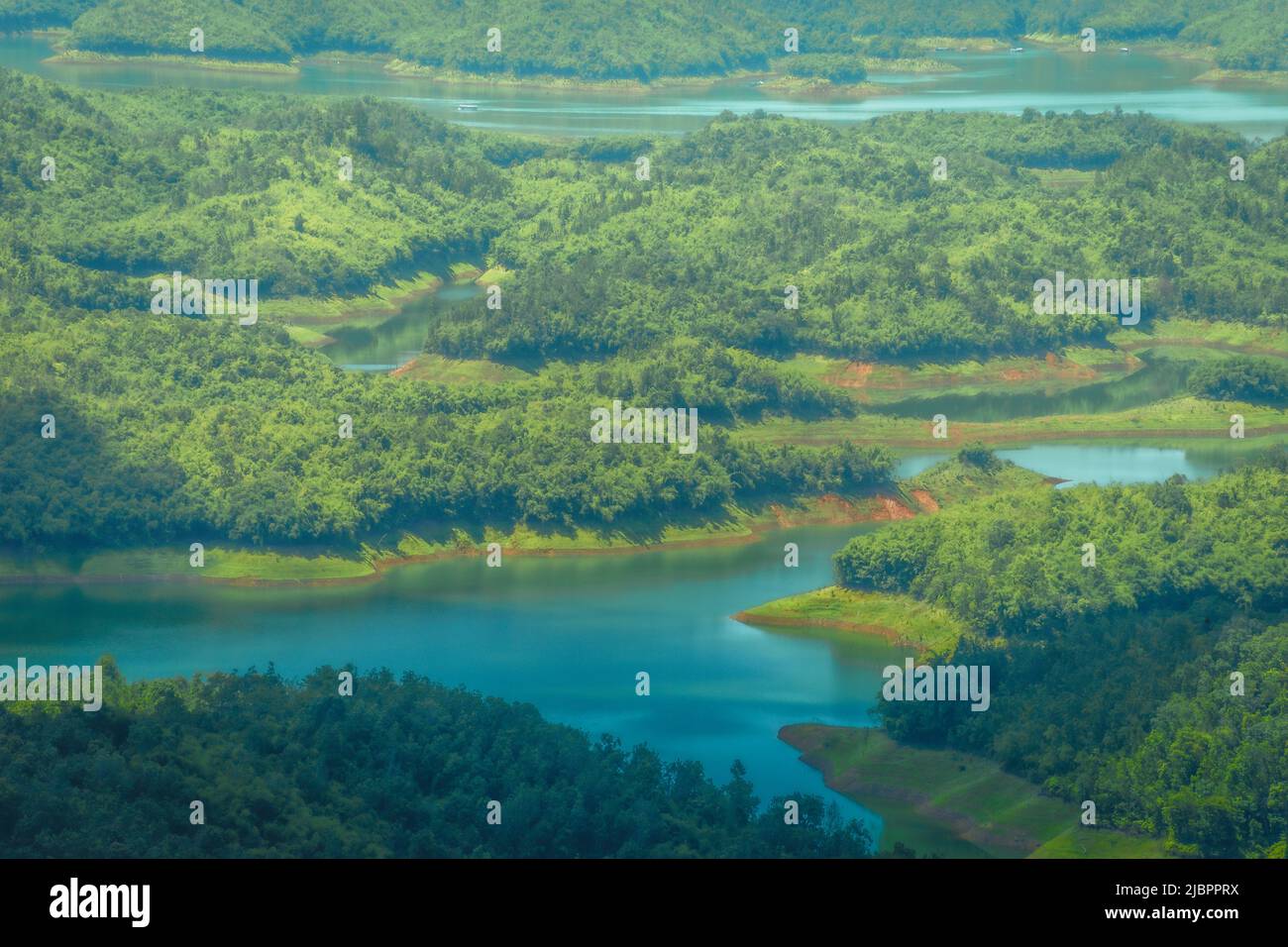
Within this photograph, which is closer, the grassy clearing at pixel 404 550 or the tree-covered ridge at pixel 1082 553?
the tree-covered ridge at pixel 1082 553

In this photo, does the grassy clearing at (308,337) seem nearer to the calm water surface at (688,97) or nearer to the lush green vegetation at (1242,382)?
the lush green vegetation at (1242,382)

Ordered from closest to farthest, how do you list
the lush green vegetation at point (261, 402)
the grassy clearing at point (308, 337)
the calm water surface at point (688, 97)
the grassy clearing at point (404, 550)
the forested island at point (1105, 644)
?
the forested island at point (1105, 644)
the grassy clearing at point (404, 550)
the lush green vegetation at point (261, 402)
the grassy clearing at point (308, 337)
the calm water surface at point (688, 97)

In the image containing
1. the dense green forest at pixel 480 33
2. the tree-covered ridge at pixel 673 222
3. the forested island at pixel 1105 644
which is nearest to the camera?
the forested island at pixel 1105 644

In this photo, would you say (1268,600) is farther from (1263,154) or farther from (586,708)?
(1263,154)

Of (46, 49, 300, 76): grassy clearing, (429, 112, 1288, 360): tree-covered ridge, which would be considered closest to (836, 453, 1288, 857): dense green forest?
(429, 112, 1288, 360): tree-covered ridge

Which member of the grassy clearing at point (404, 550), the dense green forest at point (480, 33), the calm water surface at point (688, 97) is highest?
the dense green forest at point (480, 33)

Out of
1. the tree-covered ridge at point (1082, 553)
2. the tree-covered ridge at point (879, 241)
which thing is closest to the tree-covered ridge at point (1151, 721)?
the tree-covered ridge at point (1082, 553)
